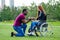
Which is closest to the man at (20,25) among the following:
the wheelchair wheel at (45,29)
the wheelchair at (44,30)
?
the wheelchair at (44,30)

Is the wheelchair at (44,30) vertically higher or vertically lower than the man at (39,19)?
lower

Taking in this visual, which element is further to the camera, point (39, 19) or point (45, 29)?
point (39, 19)

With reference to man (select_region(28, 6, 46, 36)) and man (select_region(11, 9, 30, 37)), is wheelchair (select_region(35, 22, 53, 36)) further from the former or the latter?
man (select_region(11, 9, 30, 37))

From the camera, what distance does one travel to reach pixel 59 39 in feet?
32.8

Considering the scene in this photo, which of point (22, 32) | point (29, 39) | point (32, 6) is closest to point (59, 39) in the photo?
point (29, 39)

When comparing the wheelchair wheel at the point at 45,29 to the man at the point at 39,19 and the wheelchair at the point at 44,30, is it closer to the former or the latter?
the wheelchair at the point at 44,30

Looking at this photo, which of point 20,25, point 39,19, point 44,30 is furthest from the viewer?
point 20,25

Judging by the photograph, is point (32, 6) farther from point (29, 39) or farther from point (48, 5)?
point (29, 39)

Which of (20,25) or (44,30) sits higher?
(20,25)

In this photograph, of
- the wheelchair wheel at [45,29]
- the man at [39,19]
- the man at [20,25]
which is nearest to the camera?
the wheelchair wheel at [45,29]

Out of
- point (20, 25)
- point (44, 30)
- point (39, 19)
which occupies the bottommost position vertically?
point (44, 30)

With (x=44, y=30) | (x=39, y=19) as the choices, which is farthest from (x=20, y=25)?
(x=44, y=30)

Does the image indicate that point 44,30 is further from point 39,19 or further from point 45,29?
point 39,19

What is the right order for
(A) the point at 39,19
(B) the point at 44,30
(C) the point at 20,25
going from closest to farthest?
(B) the point at 44,30 → (A) the point at 39,19 → (C) the point at 20,25
